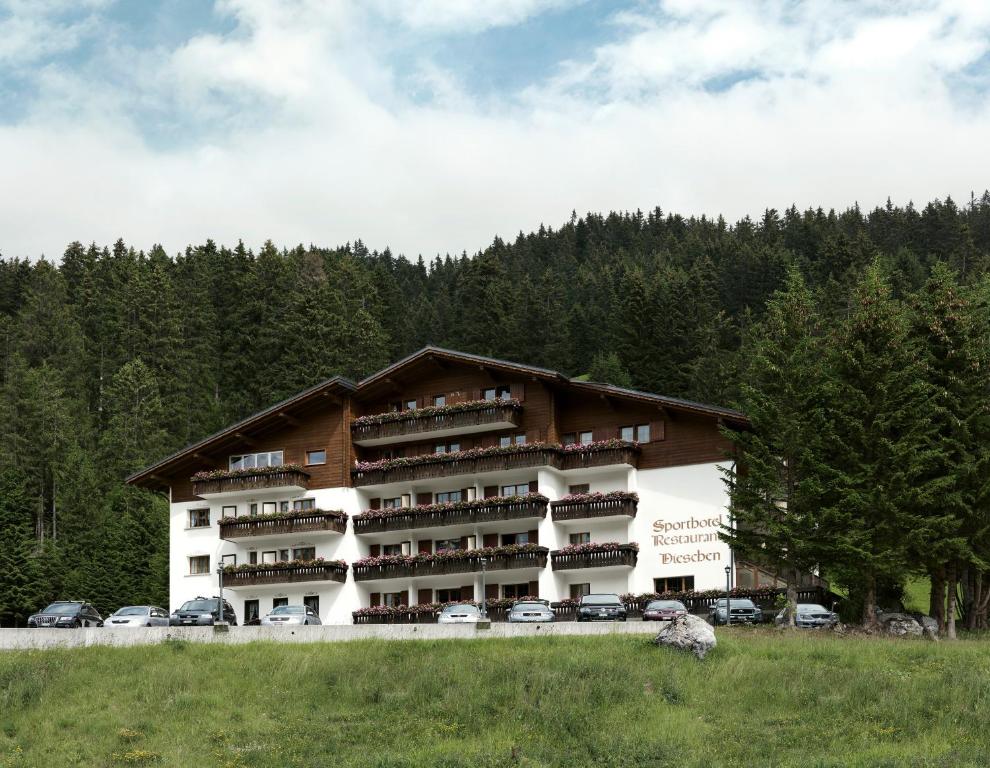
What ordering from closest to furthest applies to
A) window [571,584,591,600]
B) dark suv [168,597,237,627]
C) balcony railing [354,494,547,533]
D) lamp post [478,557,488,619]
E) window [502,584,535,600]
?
1. dark suv [168,597,237,627]
2. lamp post [478,557,488,619]
3. window [571,584,591,600]
4. balcony railing [354,494,547,533]
5. window [502,584,535,600]

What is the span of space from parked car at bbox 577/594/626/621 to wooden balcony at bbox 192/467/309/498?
69.5 ft

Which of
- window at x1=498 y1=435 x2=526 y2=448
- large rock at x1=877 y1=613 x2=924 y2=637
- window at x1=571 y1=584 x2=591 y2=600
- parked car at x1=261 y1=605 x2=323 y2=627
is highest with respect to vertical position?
window at x1=498 y1=435 x2=526 y2=448

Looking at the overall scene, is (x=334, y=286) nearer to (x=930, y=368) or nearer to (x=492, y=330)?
(x=492, y=330)

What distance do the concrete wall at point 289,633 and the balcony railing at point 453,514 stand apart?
19178mm

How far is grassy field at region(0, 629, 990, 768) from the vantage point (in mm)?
33500

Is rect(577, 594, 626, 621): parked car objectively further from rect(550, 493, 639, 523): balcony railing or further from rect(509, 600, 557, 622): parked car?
rect(550, 493, 639, 523): balcony railing

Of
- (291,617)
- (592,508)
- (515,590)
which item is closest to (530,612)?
(291,617)

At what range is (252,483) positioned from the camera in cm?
7081

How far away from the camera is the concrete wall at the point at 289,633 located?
45938 mm

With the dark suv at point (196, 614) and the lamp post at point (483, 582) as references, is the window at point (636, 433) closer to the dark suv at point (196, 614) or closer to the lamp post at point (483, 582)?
the lamp post at point (483, 582)

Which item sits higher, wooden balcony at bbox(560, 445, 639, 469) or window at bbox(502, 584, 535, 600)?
wooden balcony at bbox(560, 445, 639, 469)

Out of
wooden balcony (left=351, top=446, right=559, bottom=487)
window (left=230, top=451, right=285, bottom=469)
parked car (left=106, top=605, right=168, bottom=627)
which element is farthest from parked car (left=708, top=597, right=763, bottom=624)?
window (left=230, top=451, right=285, bottom=469)

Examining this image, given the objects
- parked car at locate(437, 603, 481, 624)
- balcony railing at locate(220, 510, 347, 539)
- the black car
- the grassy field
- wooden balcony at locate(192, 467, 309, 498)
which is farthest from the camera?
wooden balcony at locate(192, 467, 309, 498)

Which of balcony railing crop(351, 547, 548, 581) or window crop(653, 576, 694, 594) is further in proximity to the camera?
balcony railing crop(351, 547, 548, 581)
